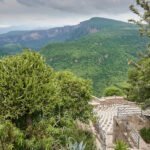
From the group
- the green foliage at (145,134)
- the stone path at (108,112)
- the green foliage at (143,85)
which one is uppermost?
the green foliage at (143,85)

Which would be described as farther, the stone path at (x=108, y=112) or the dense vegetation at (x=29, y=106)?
the stone path at (x=108, y=112)

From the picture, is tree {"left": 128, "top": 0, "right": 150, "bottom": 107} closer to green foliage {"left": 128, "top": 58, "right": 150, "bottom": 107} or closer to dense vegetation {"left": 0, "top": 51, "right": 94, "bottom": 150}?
green foliage {"left": 128, "top": 58, "right": 150, "bottom": 107}

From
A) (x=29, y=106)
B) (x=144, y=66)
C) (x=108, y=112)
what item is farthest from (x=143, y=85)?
(x=108, y=112)

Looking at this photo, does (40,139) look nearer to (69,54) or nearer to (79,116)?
(79,116)

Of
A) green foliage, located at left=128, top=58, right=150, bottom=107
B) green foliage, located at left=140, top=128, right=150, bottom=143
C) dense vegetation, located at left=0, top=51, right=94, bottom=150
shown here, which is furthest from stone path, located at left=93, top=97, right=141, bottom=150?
dense vegetation, located at left=0, top=51, right=94, bottom=150

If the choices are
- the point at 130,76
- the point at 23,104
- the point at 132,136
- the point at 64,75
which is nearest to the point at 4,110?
the point at 23,104

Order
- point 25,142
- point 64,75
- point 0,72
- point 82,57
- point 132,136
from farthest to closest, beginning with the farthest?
point 82,57 < point 132,136 < point 64,75 < point 0,72 < point 25,142

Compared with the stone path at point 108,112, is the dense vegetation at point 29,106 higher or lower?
higher

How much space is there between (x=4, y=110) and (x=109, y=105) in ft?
86.1

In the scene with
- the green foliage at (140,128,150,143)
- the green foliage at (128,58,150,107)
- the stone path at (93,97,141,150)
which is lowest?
the stone path at (93,97,141,150)

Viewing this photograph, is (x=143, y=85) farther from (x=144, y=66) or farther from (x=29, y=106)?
(x=29, y=106)

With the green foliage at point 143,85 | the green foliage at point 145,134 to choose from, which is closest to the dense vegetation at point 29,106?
the green foliage at point 143,85

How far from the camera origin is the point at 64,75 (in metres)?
22.5

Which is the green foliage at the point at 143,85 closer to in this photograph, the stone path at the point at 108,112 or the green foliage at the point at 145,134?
the green foliage at the point at 145,134
